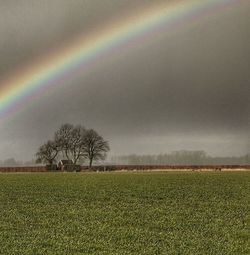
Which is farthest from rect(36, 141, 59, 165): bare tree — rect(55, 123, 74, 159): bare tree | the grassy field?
the grassy field

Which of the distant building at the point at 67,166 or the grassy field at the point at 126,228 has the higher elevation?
the distant building at the point at 67,166

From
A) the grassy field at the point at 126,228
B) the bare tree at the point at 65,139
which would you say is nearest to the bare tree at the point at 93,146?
the bare tree at the point at 65,139

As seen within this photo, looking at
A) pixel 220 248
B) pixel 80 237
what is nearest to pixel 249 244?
pixel 220 248

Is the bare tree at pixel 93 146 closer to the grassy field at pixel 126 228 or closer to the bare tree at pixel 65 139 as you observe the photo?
the bare tree at pixel 65 139

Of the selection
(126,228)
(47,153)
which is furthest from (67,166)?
(126,228)

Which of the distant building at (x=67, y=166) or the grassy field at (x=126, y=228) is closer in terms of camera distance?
the grassy field at (x=126, y=228)

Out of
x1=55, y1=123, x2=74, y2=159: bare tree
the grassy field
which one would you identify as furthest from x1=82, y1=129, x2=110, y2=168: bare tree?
the grassy field

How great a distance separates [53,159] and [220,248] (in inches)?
6481

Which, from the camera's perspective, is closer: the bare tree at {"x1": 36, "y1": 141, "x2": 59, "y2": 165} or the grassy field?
the grassy field

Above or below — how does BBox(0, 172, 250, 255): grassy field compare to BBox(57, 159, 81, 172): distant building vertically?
below

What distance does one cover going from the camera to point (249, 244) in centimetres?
1616

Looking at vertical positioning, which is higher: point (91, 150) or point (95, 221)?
point (91, 150)

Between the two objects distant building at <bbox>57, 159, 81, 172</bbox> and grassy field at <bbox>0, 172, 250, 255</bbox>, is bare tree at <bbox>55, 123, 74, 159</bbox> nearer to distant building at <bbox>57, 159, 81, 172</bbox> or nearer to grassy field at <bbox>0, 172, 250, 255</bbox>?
distant building at <bbox>57, 159, 81, 172</bbox>

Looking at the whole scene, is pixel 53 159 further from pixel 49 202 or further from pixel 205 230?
pixel 205 230
